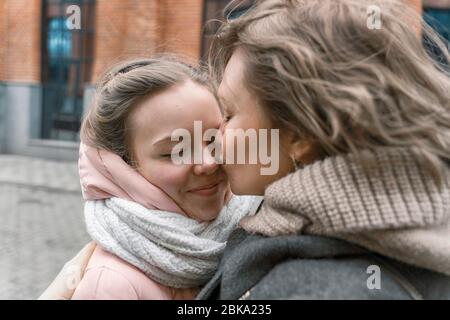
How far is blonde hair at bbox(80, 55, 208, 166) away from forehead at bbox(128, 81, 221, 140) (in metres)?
0.02

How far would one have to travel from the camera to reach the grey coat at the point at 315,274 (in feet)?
2.83

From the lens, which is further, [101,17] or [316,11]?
[101,17]

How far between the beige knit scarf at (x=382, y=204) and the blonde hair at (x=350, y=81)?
0.04 meters

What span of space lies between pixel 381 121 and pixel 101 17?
782 cm

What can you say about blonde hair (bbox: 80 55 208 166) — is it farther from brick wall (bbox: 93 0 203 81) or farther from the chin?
brick wall (bbox: 93 0 203 81)

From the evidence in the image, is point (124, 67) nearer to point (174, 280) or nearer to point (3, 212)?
point (174, 280)

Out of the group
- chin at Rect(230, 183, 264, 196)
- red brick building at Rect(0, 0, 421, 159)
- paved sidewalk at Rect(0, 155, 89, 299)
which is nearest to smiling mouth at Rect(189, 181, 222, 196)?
chin at Rect(230, 183, 264, 196)

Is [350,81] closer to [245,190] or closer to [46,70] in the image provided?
[245,190]

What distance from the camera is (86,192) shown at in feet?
3.98

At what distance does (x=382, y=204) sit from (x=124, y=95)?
677 mm

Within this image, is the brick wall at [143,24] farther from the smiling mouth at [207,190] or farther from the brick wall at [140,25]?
the smiling mouth at [207,190]

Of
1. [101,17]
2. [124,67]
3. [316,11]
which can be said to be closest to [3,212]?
[101,17]

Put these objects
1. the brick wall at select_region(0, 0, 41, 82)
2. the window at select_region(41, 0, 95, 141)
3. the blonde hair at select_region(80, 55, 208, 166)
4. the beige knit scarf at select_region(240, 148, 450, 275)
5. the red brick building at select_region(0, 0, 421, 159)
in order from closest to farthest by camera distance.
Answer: the beige knit scarf at select_region(240, 148, 450, 275), the blonde hair at select_region(80, 55, 208, 166), the red brick building at select_region(0, 0, 421, 159), the brick wall at select_region(0, 0, 41, 82), the window at select_region(41, 0, 95, 141)

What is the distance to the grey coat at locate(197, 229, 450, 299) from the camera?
2.83 feet
